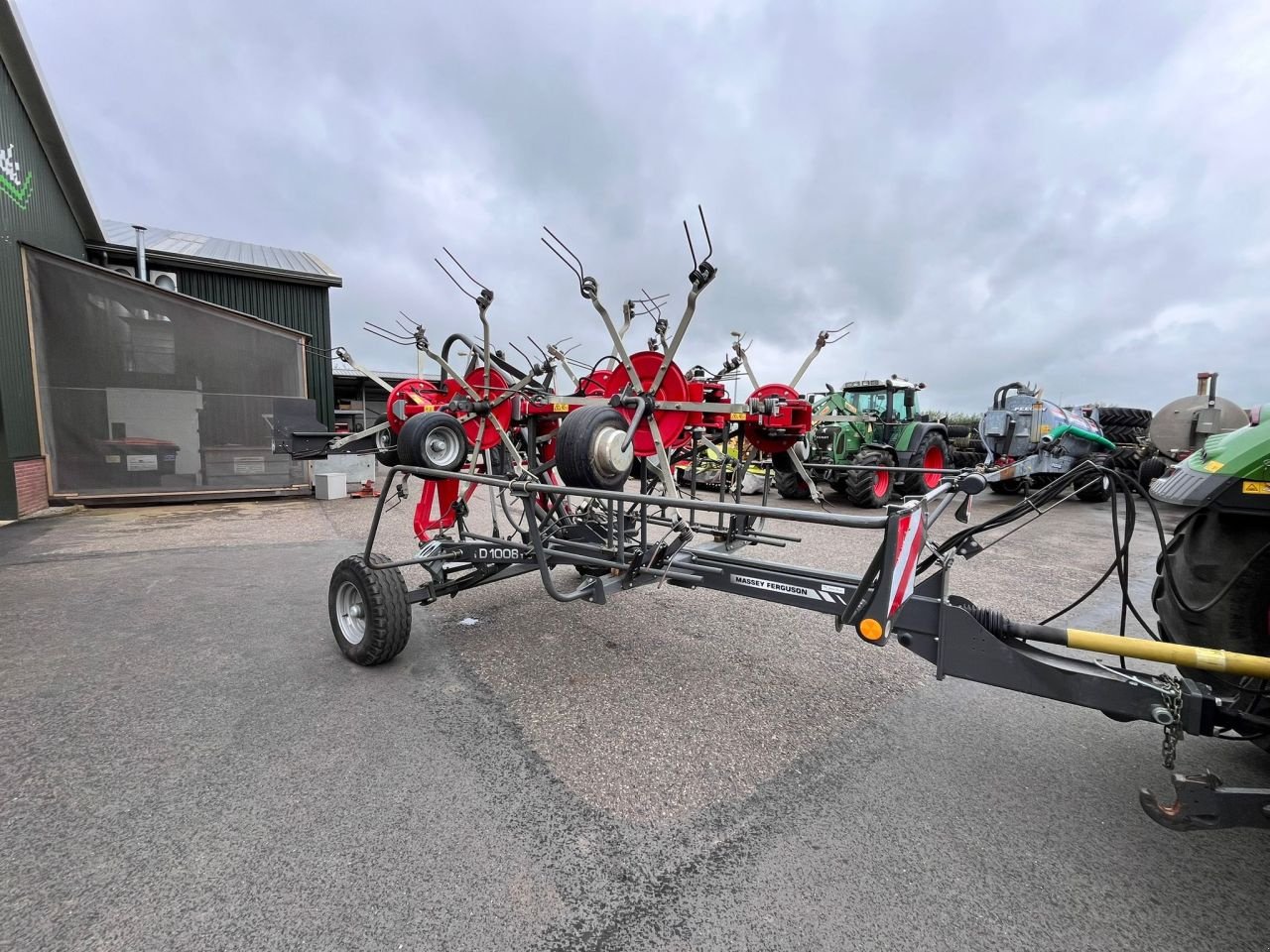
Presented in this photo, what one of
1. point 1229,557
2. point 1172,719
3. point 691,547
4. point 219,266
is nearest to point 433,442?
point 691,547

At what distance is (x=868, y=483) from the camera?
10.8 meters

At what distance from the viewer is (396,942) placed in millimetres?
1751

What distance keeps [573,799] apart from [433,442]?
2.60 m

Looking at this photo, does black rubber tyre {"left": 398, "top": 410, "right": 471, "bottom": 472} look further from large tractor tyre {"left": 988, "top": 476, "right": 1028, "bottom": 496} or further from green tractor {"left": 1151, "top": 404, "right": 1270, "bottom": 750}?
large tractor tyre {"left": 988, "top": 476, "right": 1028, "bottom": 496}

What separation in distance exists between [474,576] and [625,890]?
2511 mm

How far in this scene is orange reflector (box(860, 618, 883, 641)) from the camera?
79.0 inches

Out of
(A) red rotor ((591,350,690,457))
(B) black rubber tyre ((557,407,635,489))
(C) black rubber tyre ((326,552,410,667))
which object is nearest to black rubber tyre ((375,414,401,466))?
(C) black rubber tyre ((326,552,410,667))

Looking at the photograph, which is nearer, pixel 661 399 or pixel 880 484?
pixel 661 399

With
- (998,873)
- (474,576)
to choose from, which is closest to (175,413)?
(474,576)

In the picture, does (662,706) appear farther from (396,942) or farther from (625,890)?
(396,942)

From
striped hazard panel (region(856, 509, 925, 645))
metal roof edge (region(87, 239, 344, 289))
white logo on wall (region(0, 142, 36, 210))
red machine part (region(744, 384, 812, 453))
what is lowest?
striped hazard panel (region(856, 509, 925, 645))

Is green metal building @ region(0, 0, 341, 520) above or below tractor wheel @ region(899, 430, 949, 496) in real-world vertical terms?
above

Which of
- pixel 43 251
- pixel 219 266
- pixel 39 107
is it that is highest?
pixel 39 107

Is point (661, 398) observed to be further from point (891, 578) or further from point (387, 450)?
point (387, 450)
